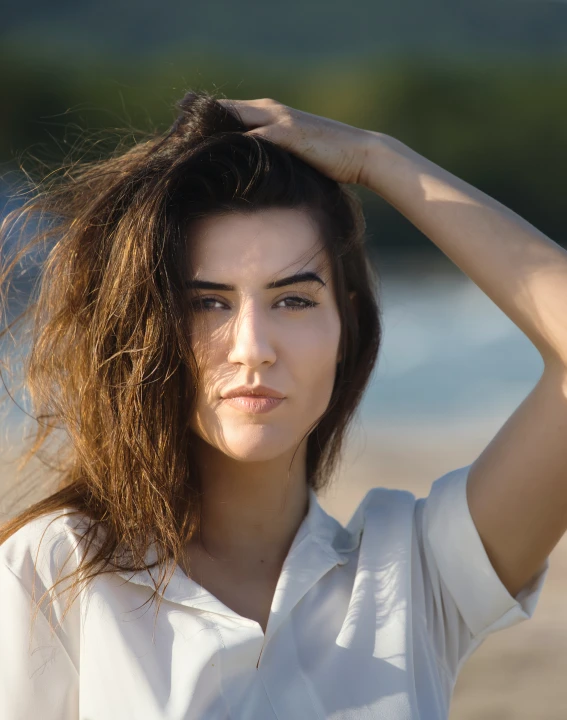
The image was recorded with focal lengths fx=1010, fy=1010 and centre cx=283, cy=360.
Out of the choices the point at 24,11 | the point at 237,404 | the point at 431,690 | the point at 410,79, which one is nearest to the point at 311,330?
the point at 237,404

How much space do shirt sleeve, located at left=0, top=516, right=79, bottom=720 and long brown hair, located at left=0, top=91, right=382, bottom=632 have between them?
0.27 ft

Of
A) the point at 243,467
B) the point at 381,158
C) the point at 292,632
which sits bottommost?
the point at 292,632

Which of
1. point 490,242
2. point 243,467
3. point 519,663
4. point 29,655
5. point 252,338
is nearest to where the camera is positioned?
point 29,655

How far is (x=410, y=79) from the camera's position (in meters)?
19.2

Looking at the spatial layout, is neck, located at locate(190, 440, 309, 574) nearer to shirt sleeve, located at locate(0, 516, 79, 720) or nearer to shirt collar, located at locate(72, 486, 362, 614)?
shirt collar, located at locate(72, 486, 362, 614)

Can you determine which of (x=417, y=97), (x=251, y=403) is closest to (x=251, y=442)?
(x=251, y=403)

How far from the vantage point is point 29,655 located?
A: 1664mm

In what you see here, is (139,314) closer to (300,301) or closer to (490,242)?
(300,301)

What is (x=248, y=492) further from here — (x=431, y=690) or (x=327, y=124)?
(x=327, y=124)

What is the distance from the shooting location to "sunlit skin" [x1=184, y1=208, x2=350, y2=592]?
183cm

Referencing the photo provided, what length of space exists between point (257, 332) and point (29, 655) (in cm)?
67

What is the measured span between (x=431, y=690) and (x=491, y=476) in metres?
0.41

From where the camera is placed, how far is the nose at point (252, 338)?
5.88ft

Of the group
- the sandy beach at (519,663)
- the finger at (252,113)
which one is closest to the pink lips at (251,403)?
the finger at (252,113)
